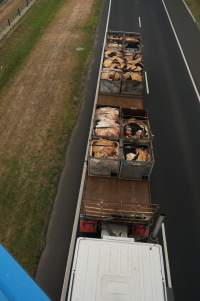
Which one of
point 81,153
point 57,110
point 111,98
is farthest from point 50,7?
point 81,153

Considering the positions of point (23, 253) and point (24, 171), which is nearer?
point (23, 253)

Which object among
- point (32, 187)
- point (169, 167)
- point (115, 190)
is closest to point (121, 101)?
point (169, 167)

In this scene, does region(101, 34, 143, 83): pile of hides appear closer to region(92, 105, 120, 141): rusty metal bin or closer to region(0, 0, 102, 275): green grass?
region(92, 105, 120, 141): rusty metal bin

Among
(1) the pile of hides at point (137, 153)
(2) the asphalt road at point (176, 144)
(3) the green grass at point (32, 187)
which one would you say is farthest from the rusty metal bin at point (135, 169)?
(3) the green grass at point (32, 187)

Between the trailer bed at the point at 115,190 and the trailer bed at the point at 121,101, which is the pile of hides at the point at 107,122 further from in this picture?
the trailer bed at the point at 115,190

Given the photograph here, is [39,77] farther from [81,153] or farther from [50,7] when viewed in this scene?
[50,7]

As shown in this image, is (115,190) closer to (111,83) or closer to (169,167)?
(169,167)
